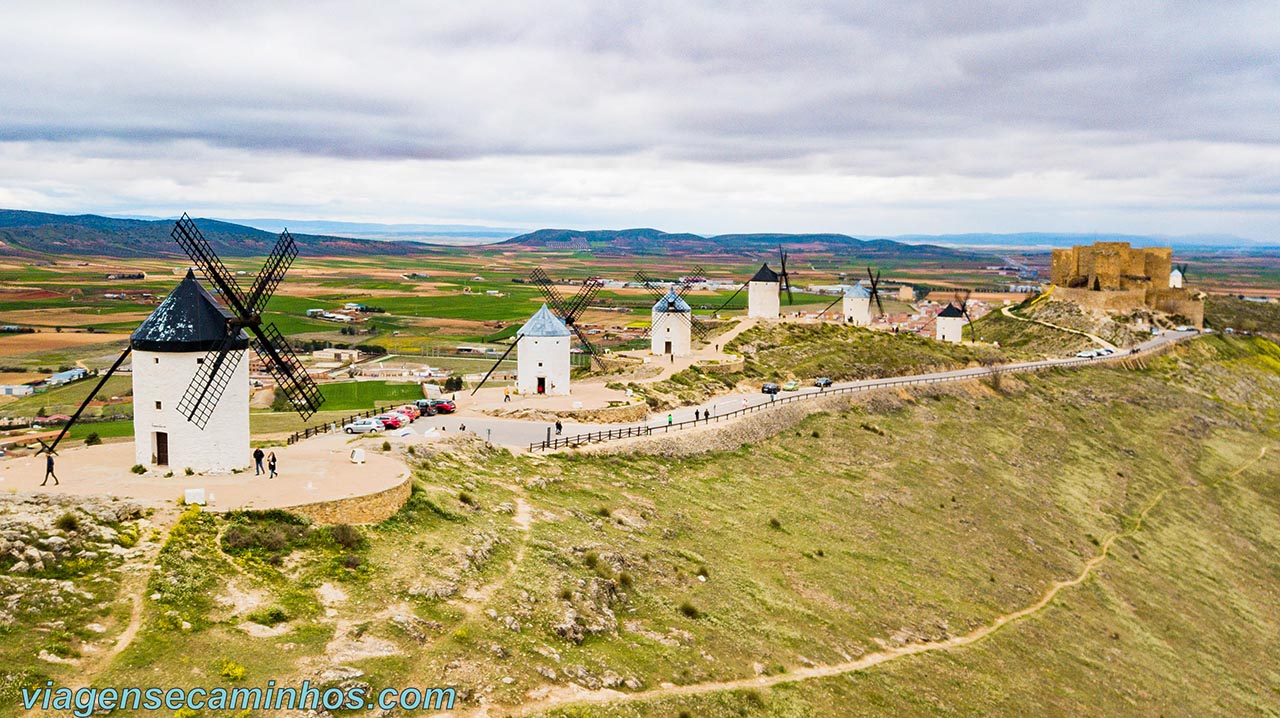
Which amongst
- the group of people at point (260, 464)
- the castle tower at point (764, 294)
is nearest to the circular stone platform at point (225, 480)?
the group of people at point (260, 464)

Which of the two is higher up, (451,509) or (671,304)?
(671,304)

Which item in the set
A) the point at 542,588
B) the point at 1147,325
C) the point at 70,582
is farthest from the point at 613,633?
the point at 1147,325

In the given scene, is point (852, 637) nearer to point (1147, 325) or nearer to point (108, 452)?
point (108, 452)

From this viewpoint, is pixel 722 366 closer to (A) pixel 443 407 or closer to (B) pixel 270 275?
(A) pixel 443 407

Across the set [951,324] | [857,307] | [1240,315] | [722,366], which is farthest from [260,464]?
[1240,315]

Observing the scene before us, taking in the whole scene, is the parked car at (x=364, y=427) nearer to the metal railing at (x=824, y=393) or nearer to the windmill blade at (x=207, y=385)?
the metal railing at (x=824, y=393)

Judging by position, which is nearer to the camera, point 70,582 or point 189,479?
point 70,582
